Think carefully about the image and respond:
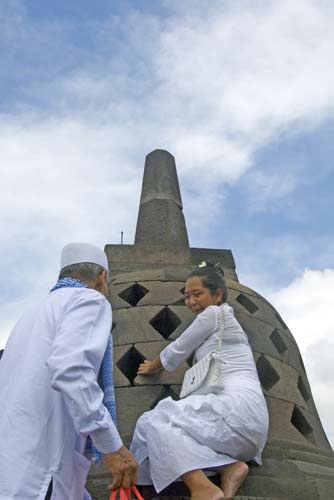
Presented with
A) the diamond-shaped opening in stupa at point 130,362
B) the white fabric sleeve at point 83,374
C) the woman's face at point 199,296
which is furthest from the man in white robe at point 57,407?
the diamond-shaped opening in stupa at point 130,362

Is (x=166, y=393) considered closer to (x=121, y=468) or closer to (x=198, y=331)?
(x=198, y=331)

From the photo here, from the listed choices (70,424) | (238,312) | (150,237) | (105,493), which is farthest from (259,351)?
(70,424)

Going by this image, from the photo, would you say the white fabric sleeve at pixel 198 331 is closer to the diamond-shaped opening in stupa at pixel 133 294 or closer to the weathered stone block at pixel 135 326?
the weathered stone block at pixel 135 326

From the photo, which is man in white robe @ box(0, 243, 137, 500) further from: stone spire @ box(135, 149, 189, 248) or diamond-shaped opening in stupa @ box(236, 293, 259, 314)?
stone spire @ box(135, 149, 189, 248)

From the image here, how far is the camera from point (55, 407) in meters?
2.13

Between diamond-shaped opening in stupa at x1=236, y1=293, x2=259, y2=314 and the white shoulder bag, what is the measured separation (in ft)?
7.60

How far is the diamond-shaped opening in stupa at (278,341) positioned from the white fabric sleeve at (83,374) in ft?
11.5

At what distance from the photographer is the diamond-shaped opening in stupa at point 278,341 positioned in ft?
17.9

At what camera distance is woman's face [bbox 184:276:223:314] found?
146 inches

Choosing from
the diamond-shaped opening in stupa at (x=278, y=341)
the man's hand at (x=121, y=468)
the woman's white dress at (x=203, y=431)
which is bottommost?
the man's hand at (x=121, y=468)

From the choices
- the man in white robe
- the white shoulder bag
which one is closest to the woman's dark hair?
the white shoulder bag

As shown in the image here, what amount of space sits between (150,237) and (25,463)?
17.6 feet

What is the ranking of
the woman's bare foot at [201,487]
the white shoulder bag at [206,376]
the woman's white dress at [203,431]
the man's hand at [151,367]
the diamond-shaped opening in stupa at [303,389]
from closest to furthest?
the woman's bare foot at [201,487] → the woman's white dress at [203,431] → the white shoulder bag at [206,376] → the man's hand at [151,367] → the diamond-shaped opening in stupa at [303,389]

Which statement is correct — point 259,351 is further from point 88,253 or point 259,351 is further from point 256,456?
point 88,253
